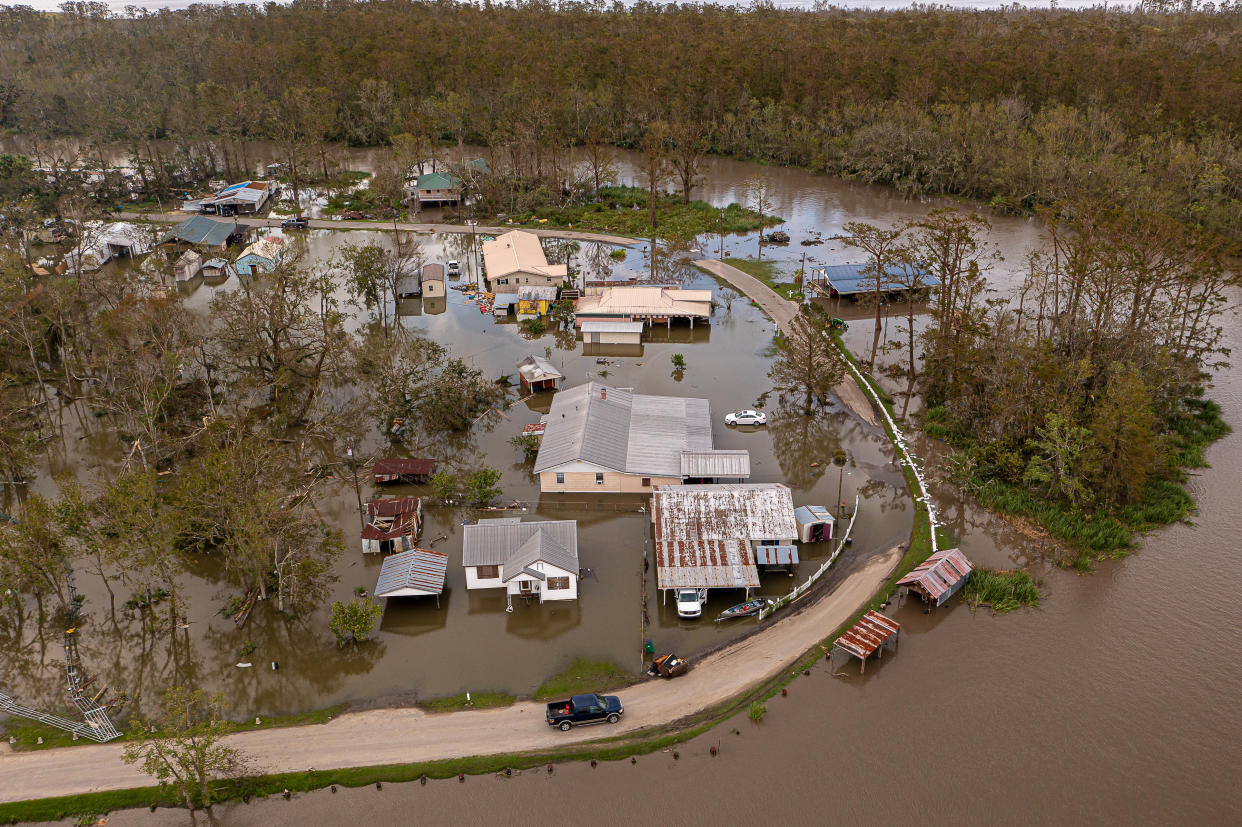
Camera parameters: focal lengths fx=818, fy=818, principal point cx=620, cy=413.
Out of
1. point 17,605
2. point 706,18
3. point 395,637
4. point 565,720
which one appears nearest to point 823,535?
point 565,720

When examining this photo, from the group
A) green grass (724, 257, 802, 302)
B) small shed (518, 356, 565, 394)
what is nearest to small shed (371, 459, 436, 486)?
small shed (518, 356, 565, 394)

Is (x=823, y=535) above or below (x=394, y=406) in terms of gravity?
below

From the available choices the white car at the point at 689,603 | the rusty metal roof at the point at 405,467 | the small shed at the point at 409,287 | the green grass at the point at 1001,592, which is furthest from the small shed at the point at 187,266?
the green grass at the point at 1001,592

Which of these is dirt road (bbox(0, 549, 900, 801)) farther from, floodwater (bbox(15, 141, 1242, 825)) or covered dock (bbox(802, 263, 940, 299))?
covered dock (bbox(802, 263, 940, 299))

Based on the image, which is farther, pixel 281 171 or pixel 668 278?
pixel 281 171

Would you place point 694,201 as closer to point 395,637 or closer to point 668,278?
point 668,278

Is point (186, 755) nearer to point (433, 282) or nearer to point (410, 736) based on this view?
point (410, 736)

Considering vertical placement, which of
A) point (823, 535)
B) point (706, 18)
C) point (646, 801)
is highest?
point (706, 18)
